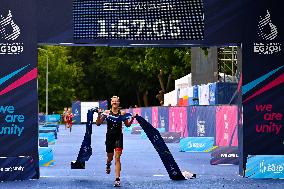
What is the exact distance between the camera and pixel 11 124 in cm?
1833

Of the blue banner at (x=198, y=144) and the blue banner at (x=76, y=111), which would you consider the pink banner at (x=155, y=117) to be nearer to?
the blue banner at (x=198, y=144)

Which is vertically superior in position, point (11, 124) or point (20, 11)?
point (20, 11)

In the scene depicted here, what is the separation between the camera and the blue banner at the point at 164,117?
46.1 m

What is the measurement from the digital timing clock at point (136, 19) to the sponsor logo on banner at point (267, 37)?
1.44 meters

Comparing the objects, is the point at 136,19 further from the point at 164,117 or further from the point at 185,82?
the point at 185,82

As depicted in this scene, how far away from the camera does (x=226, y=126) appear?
2944 cm

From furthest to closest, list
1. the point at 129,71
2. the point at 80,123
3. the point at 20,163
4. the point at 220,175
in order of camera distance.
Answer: the point at 129,71 → the point at 80,123 → the point at 220,175 → the point at 20,163

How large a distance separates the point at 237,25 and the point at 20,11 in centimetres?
487

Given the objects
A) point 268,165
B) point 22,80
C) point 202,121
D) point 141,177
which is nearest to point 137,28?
point 22,80

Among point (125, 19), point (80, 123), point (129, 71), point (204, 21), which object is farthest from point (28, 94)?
point (129, 71)

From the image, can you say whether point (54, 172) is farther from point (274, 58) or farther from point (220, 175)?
point (274, 58)

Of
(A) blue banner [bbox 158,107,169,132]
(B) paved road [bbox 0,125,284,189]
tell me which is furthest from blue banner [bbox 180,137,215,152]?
(A) blue banner [bbox 158,107,169,132]

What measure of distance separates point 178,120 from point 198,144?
9712 millimetres

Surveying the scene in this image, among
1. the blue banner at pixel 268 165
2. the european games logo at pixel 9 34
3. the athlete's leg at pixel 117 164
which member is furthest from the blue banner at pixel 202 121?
the athlete's leg at pixel 117 164
